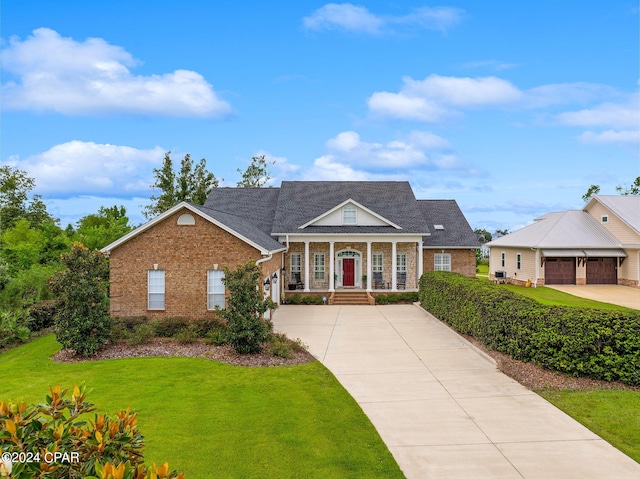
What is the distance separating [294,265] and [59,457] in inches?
1003

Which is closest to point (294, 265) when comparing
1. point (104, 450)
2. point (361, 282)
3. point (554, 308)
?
point (361, 282)

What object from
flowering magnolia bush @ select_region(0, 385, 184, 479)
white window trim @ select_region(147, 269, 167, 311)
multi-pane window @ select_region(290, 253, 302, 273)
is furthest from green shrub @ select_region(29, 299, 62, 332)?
flowering magnolia bush @ select_region(0, 385, 184, 479)

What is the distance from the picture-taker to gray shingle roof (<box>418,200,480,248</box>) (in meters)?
29.8


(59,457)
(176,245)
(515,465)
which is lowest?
(515,465)

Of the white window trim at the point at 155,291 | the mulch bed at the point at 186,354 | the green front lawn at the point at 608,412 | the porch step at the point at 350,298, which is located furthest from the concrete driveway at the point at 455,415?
the porch step at the point at 350,298

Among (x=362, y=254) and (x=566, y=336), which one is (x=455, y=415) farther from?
(x=362, y=254)

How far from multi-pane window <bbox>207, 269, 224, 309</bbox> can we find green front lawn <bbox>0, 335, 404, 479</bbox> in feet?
15.5

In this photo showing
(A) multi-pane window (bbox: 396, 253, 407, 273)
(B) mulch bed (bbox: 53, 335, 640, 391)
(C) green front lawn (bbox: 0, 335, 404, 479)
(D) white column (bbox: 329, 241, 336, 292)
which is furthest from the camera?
(A) multi-pane window (bbox: 396, 253, 407, 273)

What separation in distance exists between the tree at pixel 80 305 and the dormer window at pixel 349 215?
16.5 metres

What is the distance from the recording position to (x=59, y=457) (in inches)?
141

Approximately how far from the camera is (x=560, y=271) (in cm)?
3356

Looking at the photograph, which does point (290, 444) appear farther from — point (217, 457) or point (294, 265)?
point (294, 265)

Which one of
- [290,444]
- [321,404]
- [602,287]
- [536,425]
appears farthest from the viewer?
[602,287]

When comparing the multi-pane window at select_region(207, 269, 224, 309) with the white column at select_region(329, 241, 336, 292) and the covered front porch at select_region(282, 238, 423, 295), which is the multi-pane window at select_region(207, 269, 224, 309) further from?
the covered front porch at select_region(282, 238, 423, 295)
